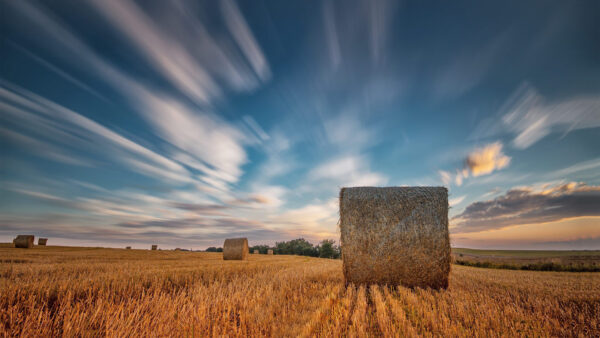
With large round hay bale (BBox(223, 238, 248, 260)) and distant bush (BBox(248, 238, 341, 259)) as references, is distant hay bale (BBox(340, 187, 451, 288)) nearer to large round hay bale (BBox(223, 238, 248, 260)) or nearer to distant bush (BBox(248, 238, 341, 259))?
large round hay bale (BBox(223, 238, 248, 260))

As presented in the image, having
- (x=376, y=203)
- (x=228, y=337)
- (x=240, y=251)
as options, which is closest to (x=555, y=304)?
(x=376, y=203)

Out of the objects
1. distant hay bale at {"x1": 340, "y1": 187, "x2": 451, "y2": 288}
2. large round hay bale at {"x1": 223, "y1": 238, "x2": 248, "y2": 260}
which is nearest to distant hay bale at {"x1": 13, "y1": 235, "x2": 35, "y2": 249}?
large round hay bale at {"x1": 223, "y1": 238, "x2": 248, "y2": 260}

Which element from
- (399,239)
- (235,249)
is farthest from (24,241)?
(399,239)

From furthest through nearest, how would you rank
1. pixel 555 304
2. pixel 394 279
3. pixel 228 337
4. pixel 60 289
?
1. pixel 394 279
2. pixel 555 304
3. pixel 60 289
4. pixel 228 337

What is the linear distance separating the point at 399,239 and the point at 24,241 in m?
26.2

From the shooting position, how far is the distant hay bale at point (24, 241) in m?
18.8

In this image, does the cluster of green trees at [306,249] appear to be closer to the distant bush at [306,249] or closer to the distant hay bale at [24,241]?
the distant bush at [306,249]

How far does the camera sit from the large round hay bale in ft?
53.3

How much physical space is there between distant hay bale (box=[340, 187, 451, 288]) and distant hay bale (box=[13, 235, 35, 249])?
Answer: 24846 mm

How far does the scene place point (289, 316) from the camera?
2.92 m

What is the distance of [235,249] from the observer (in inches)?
649

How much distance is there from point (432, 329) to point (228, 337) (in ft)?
6.67

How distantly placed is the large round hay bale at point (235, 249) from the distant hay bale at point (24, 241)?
15.3m

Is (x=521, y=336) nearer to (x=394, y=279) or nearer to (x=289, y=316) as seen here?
(x=289, y=316)
